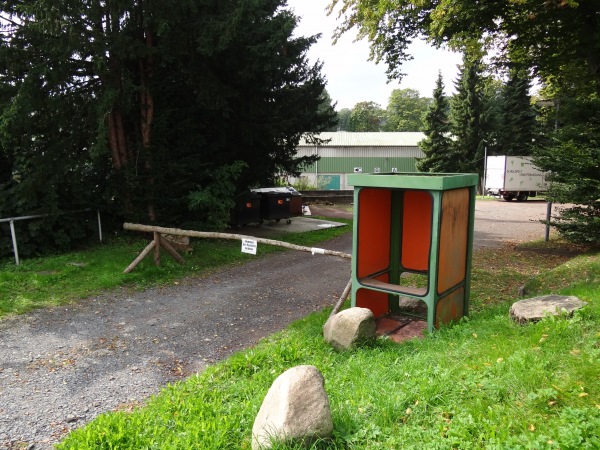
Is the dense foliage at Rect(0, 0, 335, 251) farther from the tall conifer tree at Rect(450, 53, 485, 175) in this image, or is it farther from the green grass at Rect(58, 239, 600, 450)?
the tall conifer tree at Rect(450, 53, 485, 175)

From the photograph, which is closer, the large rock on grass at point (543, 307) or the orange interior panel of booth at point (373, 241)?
the large rock on grass at point (543, 307)

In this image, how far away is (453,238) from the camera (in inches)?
216

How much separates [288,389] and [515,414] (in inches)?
57.4

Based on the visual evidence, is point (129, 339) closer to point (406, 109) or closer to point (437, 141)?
point (437, 141)

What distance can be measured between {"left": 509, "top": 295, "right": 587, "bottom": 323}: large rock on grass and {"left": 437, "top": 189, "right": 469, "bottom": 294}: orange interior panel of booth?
2.71 feet

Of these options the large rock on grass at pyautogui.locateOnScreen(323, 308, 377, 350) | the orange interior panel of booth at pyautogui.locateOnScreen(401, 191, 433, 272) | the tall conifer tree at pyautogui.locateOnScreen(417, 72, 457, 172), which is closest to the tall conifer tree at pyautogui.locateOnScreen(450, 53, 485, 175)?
the tall conifer tree at pyautogui.locateOnScreen(417, 72, 457, 172)

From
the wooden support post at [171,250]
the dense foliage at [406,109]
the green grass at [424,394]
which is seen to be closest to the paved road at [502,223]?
the wooden support post at [171,250]

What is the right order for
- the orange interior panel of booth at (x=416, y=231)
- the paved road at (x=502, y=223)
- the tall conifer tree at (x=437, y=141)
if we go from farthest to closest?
the tall conifer tree at (x=437, y=141), the paved road at (x=502, y=223), the orange interior panel of booth at (x=416, y=231)

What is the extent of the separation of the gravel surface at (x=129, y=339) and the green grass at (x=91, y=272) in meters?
0.44

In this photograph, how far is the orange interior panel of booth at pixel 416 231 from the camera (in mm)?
6469

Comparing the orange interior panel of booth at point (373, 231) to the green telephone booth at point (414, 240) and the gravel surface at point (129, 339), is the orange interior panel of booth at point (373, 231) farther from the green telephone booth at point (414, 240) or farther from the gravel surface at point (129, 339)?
the gravel surface at point (129, 339)

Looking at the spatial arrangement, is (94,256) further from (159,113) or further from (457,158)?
(457,158)

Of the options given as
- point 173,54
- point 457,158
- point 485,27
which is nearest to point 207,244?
point 173,54

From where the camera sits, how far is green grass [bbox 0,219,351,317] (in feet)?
24.6
